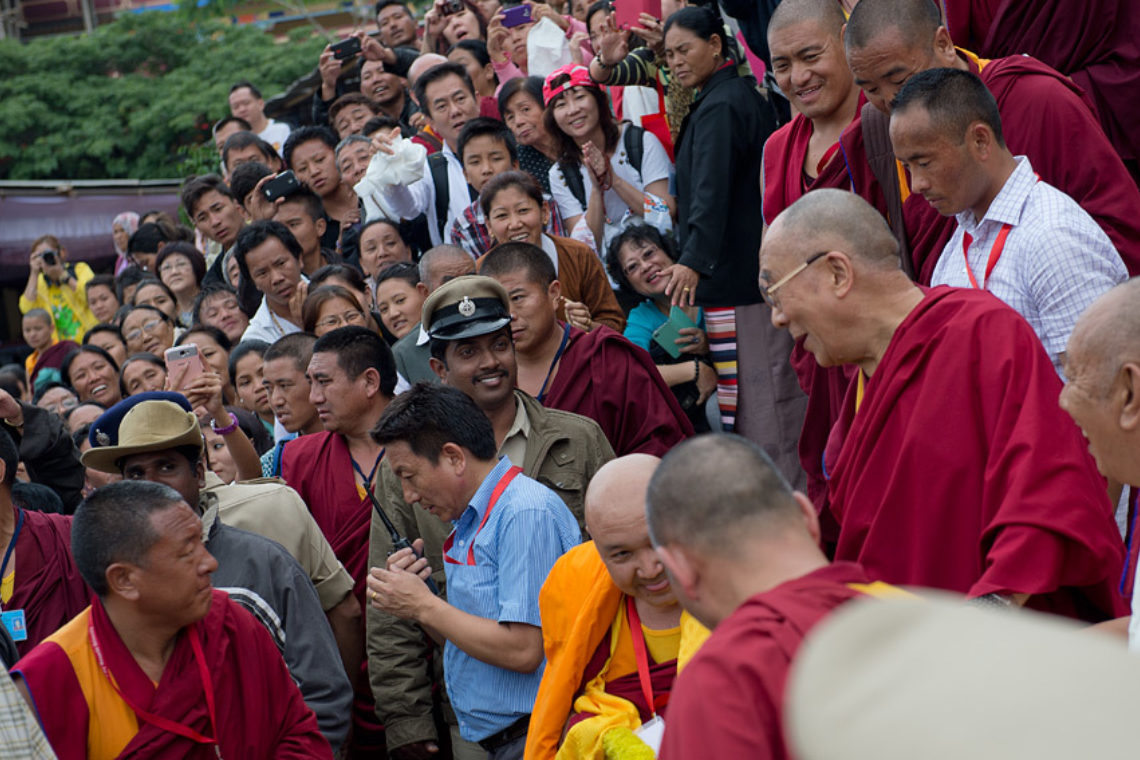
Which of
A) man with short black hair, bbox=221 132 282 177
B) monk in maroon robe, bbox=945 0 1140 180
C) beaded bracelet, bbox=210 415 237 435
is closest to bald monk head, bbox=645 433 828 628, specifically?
monk in maroon robe, bbox=945 0 1140 180

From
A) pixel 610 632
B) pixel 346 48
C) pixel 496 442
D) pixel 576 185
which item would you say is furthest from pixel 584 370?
pixel 346 48

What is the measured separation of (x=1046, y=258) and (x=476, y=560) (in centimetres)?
180

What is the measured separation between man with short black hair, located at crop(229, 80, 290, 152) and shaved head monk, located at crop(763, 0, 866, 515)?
7550 millimetres

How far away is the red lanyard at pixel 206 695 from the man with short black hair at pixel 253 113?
8.43 metres

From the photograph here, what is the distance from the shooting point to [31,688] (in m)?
3.38

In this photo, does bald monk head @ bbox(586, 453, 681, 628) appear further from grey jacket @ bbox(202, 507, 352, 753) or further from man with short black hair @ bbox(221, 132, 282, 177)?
man with short black hair @ bbox(221, 132, 282, 177)

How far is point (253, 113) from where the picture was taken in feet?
37.9

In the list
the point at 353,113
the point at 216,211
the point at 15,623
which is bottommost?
the point at 15,623

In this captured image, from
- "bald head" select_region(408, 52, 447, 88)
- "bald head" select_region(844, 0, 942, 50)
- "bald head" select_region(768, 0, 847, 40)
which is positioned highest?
"bald head" select_region(408, 52, 447, 88)

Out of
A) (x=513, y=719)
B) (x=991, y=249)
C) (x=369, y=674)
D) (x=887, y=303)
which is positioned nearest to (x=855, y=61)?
(x=991, y=249)

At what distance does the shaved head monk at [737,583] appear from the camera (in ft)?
6.06

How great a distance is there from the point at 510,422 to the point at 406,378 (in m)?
1.16

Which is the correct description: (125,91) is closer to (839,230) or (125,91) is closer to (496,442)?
(496,442)

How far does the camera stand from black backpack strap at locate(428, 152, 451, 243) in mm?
7332
